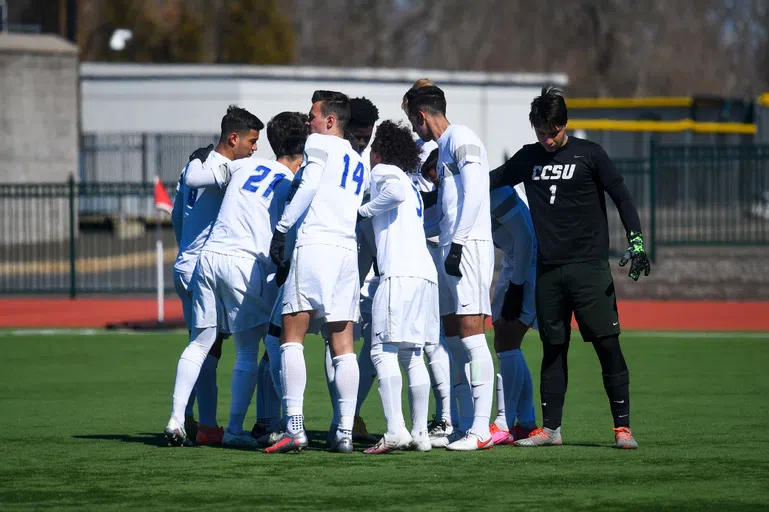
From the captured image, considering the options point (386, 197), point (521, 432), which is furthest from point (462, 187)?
point (521, 432)

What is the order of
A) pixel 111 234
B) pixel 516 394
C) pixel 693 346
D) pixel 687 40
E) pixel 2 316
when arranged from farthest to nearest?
pixel 687 40 < pixel 111 234 < pixel 2 316 < pixel 693 346 < pixel 516 394

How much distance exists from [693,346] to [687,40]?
188ft

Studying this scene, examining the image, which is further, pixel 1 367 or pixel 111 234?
pixel 111 234

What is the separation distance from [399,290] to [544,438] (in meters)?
1.40

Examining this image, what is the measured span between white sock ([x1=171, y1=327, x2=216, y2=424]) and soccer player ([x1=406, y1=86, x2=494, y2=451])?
1592 millimetres

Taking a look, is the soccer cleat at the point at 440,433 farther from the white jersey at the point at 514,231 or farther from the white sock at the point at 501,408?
the white jersey at the point at 514,231

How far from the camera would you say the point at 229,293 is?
869cm

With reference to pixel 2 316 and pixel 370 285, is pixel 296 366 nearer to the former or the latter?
pixel 370 285

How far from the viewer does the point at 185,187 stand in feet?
30.3

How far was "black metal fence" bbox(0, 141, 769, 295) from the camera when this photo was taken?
2369 cm

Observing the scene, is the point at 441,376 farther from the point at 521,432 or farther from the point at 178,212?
the point at 178,212

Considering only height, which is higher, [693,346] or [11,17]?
[11,17]

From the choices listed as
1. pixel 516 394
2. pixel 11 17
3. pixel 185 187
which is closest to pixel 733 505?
pixel 516 394

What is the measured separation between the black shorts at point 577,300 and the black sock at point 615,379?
0.27 ft
